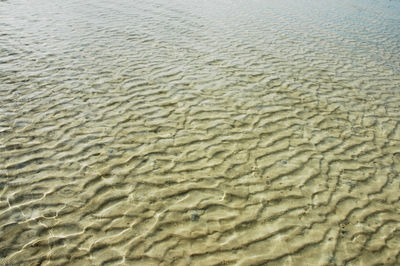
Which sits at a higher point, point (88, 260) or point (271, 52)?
point (271, 52)

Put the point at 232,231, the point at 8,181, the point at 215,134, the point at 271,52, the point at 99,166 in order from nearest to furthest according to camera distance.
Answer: the point at 232,231
the point at 8,181
the point at 99,166
the point at 215,134
the point at 271,52

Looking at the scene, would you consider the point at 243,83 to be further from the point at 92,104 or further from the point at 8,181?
the point at 8,181

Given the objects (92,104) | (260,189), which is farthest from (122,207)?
(92,104)

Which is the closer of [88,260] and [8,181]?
[88,260]

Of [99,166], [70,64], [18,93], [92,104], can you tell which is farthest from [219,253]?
[70,64]

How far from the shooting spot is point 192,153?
5035mm

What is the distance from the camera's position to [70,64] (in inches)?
311

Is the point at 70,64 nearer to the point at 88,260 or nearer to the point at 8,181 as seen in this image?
the point at 8,181

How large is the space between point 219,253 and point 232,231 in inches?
14.9

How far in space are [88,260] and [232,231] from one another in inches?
69.5

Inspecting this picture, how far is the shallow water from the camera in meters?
3.66

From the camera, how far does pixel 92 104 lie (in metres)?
6.16

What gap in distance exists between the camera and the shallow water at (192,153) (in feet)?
12.0

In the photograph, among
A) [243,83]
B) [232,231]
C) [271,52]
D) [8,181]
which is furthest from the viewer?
[271,52]
